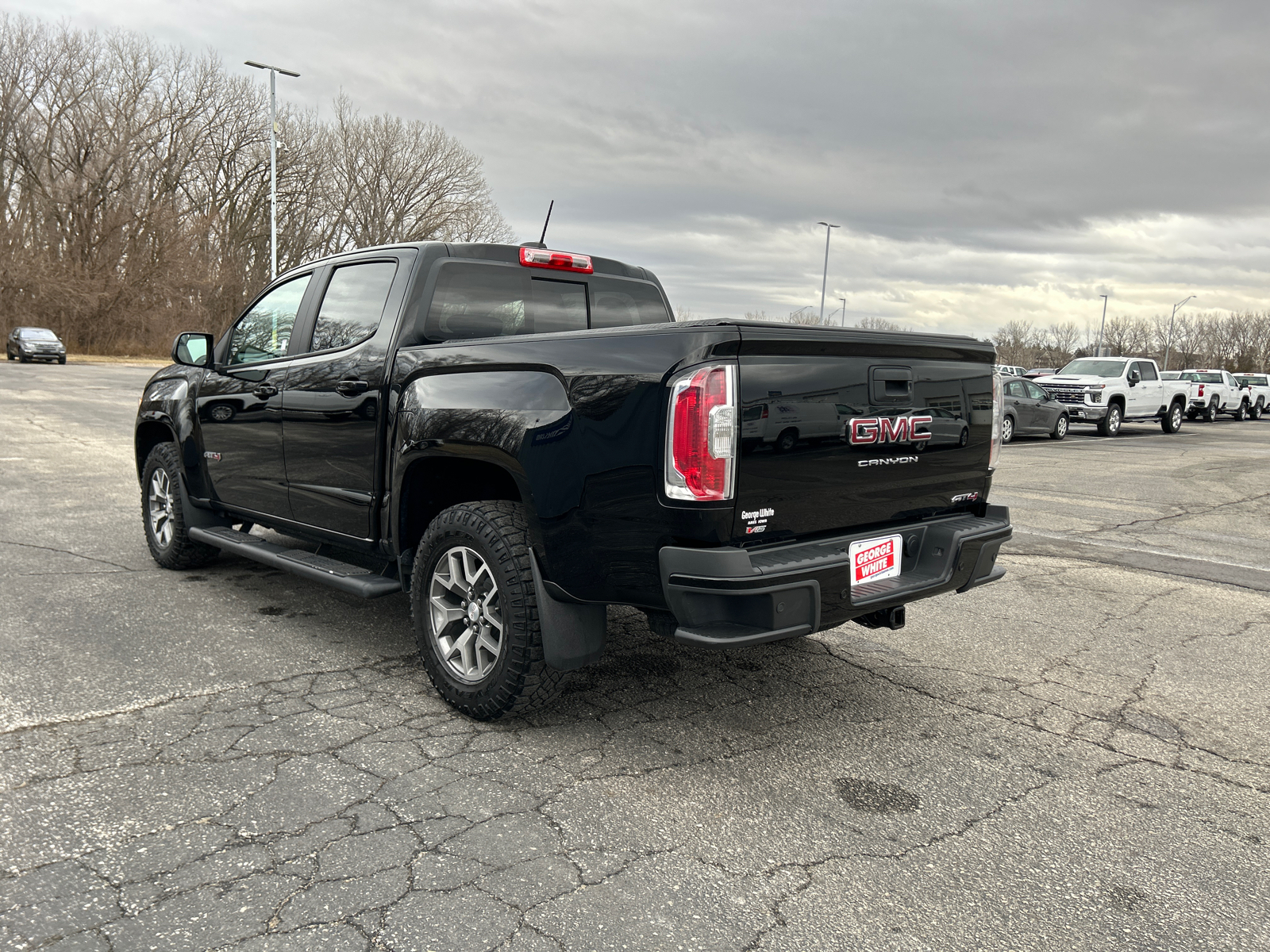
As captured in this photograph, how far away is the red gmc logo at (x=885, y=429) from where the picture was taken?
11.2 feet

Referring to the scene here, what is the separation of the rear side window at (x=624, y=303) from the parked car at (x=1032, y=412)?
16.8 m

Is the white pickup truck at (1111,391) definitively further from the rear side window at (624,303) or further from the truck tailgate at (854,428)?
the truck tailgate at (854,428)

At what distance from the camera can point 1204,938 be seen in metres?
2.42

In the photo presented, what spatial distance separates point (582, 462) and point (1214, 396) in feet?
122

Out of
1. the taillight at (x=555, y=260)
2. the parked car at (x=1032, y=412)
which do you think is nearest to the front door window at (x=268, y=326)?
the taillight at (x=555, y=260)

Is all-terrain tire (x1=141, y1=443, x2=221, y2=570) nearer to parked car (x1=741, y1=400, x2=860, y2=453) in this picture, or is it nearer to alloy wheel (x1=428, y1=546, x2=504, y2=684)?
alloy wheel (x1=428, y1=546, x2=504, y2=684)

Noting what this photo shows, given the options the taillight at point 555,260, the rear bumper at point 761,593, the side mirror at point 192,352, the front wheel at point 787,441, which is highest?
the taillight at point 555,260

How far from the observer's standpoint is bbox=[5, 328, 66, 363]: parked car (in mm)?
37625

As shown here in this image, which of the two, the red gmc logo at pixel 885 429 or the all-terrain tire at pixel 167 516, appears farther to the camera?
the all-terrain tire at pixel 167 516

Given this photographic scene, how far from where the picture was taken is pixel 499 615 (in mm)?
3596

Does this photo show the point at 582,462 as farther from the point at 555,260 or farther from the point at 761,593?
the point at 555,260

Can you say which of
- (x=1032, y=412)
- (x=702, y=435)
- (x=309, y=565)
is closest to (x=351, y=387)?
(x=309, y=565)

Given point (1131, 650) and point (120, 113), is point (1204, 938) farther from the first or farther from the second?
point (120, 113)

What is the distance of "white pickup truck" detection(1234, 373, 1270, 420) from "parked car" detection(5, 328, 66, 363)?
4739cm
